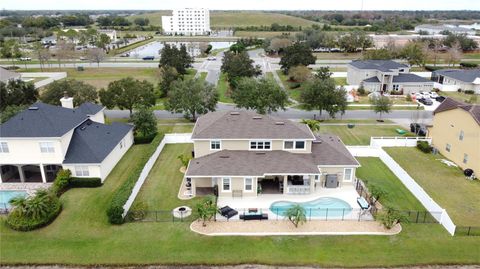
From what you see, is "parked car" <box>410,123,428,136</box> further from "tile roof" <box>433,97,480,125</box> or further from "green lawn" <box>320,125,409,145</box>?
"tile roof" <box>433,97,480,125</box>

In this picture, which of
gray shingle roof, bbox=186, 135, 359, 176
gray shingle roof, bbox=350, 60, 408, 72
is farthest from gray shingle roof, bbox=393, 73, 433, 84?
gray shingle roof, bbox=186, 135, 359, 176

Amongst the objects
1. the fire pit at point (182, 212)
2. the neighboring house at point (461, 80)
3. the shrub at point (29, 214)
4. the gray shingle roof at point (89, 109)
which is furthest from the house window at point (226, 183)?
the neighboring house at point (461, 80)

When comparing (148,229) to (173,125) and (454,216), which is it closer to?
(454,216)

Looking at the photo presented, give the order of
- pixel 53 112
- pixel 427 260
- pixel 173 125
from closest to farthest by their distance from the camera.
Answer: pixel 427 260, pixel 53 112, pixel 173 125

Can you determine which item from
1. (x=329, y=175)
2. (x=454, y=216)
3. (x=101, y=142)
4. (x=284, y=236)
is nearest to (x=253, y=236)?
(x=284, y=236)

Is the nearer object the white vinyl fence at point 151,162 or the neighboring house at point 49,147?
the white vinyl fence at point 151,162

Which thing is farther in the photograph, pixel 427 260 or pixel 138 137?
pixel 138 137

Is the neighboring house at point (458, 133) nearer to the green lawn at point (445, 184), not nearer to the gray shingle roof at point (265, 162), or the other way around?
the green lawn at point (445, 184)
